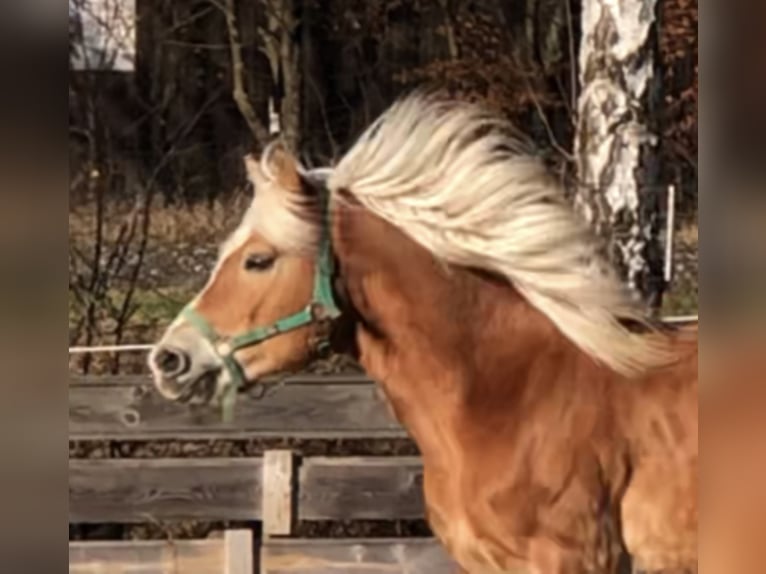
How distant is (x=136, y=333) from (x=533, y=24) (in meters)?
0.81

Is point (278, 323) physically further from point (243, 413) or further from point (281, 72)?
point (281, 72)

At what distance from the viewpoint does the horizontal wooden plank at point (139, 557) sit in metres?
2.07

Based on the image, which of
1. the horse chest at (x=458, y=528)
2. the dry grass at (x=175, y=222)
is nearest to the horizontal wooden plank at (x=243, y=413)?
Answer: the horse chest at (x=458, y=528)

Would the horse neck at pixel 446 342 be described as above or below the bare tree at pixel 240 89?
below

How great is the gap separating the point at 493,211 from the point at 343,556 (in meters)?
0.62

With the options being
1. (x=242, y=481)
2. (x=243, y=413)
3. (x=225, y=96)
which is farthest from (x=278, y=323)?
(x=225, y=96)

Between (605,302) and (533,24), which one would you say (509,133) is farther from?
(605,302)

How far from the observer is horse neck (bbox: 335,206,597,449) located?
2.09 metres

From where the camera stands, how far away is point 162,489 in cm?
206

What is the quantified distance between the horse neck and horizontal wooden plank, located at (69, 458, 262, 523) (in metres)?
0.28

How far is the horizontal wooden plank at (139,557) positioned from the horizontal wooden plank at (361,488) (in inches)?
7.4

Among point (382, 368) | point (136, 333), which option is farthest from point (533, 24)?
point (136, 333)

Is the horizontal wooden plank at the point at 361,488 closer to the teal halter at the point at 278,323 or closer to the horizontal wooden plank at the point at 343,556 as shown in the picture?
the horizontal wooden plank at the point at 343,556

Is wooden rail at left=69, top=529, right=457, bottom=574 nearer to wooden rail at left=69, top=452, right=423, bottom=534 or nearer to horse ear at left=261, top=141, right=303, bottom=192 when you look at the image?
wooden rail at left=69, top=452, right=423, bottom=534
